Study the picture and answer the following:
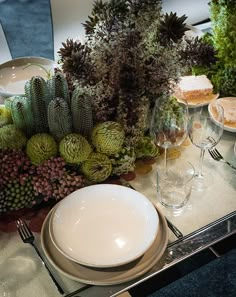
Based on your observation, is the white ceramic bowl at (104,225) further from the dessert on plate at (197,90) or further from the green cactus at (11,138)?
the dessert on plate at (197,90)

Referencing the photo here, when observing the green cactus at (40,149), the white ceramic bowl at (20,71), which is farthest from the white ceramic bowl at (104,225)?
the white ceramic bowl at (20,71)

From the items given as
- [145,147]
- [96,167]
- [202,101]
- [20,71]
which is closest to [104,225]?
[96,167]

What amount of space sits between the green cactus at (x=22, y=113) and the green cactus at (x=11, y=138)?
2 centimetres

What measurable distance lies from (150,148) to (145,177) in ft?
0.24

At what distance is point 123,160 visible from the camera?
3.13 feet

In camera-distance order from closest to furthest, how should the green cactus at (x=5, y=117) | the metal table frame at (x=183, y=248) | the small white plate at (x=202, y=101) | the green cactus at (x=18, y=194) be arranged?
the metal table frame at (x=183, y=248), the green cactus at (x=18, y=194), the green cactus at (x=5, y=117), the small white plate at (x=202, y=101)

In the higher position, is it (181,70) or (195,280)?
(181,70)

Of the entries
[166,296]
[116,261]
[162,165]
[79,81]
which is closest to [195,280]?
[166,296]

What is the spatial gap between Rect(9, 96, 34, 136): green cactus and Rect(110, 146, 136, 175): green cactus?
0.69 ft

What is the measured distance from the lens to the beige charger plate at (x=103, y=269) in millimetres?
751

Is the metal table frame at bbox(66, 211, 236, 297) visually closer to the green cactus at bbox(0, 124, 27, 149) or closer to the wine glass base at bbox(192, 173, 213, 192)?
the wine glass base at bbox(192, 173, 213, 192)

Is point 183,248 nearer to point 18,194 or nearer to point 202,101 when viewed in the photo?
point 18,194

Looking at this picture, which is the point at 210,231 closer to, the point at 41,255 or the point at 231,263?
the point at 41,255

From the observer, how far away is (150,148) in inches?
39.6
